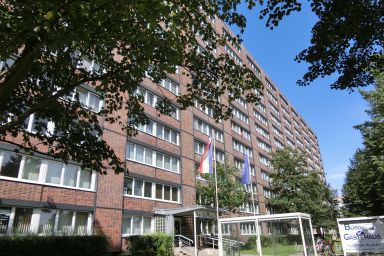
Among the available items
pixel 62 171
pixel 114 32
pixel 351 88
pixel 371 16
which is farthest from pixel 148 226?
pixel 371 16

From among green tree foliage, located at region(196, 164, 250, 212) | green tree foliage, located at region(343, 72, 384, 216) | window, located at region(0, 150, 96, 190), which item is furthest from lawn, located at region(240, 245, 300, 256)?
green tree foliage, located at region(343, 72, 384, 216)

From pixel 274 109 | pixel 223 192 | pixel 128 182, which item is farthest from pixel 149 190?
pixel 274 109

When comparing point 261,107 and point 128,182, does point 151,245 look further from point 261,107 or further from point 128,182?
point 261,107

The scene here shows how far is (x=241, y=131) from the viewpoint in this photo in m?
46.5

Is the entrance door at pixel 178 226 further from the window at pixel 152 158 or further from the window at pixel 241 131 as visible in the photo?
the window at pixel 241 131

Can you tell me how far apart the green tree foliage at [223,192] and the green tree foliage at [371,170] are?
11.7 meters

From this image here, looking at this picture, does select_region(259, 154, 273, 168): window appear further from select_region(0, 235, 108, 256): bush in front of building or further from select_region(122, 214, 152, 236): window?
select_region(0, 235, 108, 256): bush in front of building

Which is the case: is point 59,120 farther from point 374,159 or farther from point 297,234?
point 374,159

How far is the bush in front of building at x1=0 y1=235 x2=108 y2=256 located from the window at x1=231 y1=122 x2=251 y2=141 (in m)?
28.9

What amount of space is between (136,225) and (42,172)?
8.22 m

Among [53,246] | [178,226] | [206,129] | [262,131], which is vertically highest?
[262,131]

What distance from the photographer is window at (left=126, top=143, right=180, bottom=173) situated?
979 inches

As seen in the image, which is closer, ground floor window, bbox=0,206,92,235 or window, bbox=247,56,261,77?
ground floor window, bbox=0,206,92,235

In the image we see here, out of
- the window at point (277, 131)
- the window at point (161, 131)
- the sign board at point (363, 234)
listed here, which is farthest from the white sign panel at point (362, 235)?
the window at point (277, 131)
